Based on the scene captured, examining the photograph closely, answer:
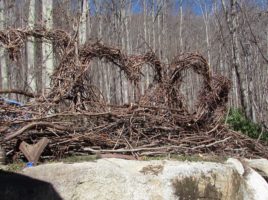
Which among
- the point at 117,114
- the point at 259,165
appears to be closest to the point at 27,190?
the point at 117,114

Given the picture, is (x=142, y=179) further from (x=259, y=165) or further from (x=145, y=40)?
(x=145, y=40)

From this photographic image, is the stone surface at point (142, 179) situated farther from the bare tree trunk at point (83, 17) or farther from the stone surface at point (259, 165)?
the bare tree trunk at point (83, 17)

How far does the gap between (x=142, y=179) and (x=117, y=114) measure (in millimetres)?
1340

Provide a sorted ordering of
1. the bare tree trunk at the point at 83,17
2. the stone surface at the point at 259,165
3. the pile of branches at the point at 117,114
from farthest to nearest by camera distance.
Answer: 1. the bare tree trunk at the point at 83,17
2. the stone surface at the point at 259,165
3. the pile of branches at the point at 117,114

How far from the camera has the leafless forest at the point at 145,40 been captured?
10695 mm

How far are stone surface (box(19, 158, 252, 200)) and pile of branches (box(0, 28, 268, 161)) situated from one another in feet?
2.13

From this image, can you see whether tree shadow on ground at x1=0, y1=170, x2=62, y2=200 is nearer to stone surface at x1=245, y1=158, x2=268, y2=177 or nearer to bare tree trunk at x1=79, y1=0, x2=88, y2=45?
stone surface at x1=245, y1=158, x2=268, y2=177

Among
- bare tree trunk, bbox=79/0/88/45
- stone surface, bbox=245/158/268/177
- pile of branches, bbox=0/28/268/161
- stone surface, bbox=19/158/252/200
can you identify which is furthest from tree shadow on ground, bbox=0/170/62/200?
bare tree trunk, bbox=79/0/88/45

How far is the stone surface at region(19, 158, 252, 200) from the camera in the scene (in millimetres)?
4672

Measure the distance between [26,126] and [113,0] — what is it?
18.5 m

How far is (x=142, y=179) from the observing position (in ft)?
16.2

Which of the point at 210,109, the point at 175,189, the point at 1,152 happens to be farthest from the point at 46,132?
the point at 210,109

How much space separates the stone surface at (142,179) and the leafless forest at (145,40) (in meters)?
1.83

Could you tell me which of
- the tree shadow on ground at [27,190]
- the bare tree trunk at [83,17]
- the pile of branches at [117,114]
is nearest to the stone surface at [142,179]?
the tree shadow on ground at [27,190]
